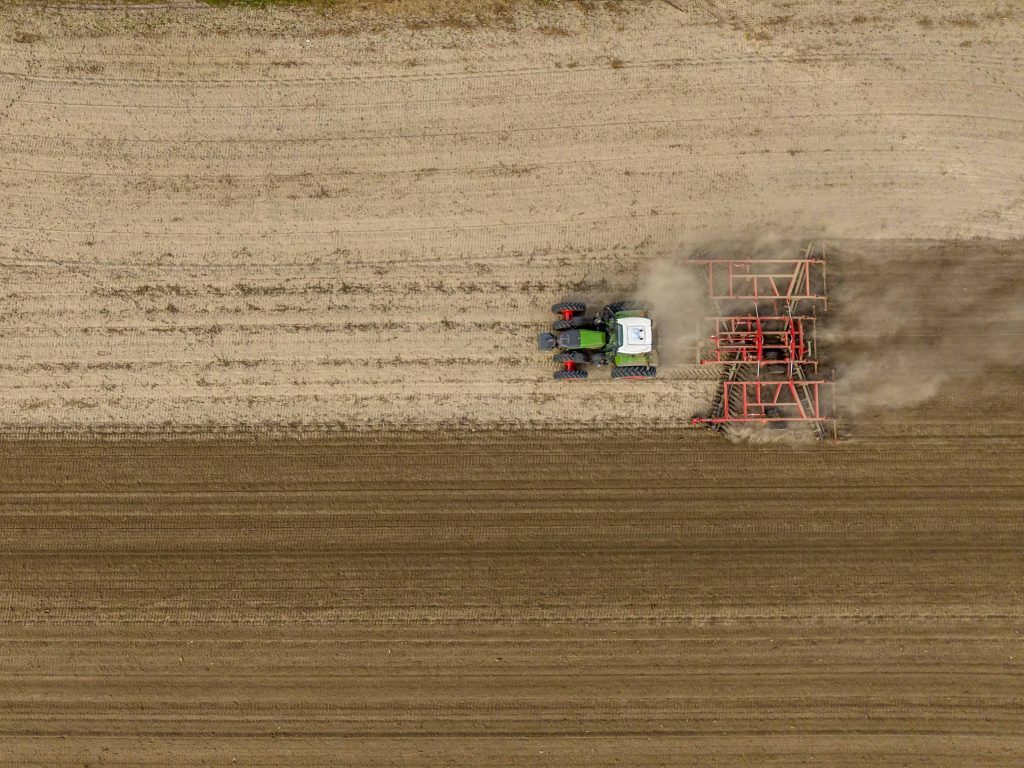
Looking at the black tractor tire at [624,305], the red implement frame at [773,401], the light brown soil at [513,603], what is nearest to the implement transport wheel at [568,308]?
the black tractor tire at [624,305]

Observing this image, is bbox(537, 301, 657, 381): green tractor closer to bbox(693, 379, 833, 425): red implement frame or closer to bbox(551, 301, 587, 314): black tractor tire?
bbox(551, 301, 587, 314): black tractor tire

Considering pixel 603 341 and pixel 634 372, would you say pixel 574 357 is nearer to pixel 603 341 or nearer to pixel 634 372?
pixel 603 341

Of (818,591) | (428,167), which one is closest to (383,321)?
(428,167)

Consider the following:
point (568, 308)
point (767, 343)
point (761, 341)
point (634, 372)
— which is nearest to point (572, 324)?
point (568, 308)

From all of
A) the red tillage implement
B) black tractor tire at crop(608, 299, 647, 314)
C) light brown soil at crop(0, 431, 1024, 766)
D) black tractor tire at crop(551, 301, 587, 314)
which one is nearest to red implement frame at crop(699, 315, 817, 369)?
Answer: the red tillage implement

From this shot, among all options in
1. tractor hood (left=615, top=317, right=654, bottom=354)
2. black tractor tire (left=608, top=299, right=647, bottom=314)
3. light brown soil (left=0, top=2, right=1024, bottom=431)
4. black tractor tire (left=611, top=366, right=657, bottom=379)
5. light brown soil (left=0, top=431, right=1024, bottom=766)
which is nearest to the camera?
tractor hood (left=615, top=317, right=654, bottom=354)

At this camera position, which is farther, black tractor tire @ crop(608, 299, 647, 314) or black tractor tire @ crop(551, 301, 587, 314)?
black tractor tire @ crop(608, 299, 647, 314)

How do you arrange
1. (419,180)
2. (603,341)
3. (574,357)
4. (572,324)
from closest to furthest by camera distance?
(603,341) → (574,357) → (572,324) → (419,180)
